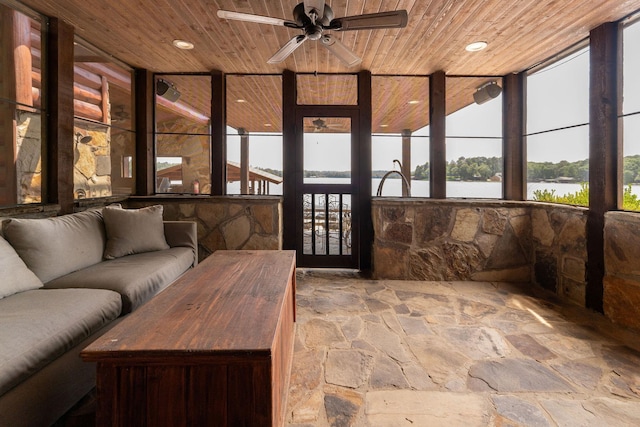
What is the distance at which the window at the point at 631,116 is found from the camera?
2.73 metres

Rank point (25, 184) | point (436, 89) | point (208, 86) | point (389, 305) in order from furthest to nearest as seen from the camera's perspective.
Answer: point (208, 86) < point (436, 89) < point (389, 305) < point (25, 184)

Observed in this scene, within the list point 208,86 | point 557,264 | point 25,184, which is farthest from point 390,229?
point 25,184

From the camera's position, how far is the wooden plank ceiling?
259cm

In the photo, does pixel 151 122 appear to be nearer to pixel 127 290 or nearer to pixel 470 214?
pixel 127 290

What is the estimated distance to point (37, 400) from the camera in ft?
4.33

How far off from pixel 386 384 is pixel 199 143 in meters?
6.65

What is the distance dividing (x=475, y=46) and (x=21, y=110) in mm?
4125

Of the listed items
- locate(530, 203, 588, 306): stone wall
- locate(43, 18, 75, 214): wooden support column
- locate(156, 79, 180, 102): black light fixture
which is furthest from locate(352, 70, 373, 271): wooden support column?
locate(43, 18, 75, 214): wooden support column

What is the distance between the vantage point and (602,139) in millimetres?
2902

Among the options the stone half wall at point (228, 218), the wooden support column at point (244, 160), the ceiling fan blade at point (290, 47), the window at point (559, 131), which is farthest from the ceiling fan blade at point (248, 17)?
the window at point (559, 131)

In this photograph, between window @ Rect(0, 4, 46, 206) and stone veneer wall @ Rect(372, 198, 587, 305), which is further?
stone veneer wall @ Rect(372, 198, 587, 305)

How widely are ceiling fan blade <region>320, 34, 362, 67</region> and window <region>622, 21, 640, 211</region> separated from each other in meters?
2.27

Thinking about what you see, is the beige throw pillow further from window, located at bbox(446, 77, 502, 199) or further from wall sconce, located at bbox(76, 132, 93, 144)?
window, located at bbox(446, 77, 502, 199)

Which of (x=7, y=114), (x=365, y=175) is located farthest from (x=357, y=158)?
(x=7, y=114)
